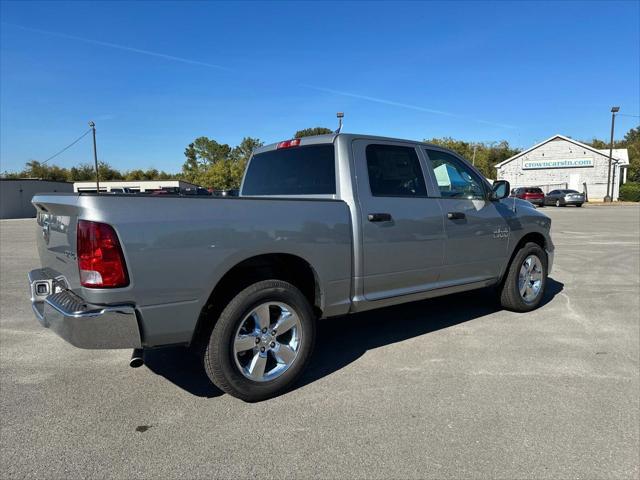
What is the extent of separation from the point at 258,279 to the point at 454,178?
2512 millimetres

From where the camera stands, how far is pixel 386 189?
13.4 ft

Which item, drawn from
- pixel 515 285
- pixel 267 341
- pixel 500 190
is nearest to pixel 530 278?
pixel 515 285

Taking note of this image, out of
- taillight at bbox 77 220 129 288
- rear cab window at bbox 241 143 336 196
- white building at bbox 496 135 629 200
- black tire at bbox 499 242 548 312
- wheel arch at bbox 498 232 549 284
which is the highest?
white building at bbox 496 135 629 200

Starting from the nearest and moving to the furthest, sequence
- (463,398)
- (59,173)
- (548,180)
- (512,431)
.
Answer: (512,431)
(463,398)
(548,180)
(59,173)

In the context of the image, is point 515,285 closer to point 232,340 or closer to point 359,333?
point 359,333

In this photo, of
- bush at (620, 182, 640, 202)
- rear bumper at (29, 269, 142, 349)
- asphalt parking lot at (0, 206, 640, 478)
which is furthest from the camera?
bush at (620, 182, 640, 202)

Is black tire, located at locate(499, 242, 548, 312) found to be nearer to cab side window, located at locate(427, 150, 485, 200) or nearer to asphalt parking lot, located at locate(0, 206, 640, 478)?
asphalt parking lot, located at locate(0, 206, 640, 478)

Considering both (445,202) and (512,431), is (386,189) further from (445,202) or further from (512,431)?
(512,431)

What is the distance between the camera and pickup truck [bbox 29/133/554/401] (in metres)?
2.75

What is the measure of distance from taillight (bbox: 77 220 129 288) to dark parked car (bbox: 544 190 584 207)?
3950cm

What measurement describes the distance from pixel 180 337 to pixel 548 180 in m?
55.0

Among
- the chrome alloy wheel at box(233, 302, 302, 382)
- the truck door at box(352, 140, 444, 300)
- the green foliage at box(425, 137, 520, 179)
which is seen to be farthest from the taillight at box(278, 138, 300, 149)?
the green foliage at box(425, 137, 520, 179)

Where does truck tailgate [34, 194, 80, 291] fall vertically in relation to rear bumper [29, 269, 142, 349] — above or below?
above

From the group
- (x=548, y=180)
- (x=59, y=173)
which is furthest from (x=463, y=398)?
(x=59, y=173)
